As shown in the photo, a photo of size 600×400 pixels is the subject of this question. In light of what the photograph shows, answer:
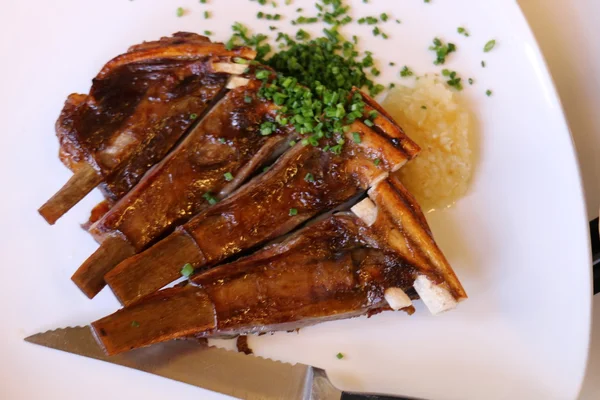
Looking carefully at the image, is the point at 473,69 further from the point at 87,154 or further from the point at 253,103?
the point at 87,154

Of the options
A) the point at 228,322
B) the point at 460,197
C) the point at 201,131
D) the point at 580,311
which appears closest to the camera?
the point at 228,322

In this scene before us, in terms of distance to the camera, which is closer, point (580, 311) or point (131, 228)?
point (131, 228)

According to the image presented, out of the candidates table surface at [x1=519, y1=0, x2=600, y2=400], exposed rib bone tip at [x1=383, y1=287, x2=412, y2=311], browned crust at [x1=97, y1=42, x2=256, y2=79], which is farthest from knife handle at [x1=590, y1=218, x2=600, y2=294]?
browned crust at [x1=97, y1=42, x2=256, y2=79]

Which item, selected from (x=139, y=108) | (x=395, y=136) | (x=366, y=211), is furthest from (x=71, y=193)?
(x=395, y=136)

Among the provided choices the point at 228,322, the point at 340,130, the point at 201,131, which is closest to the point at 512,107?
the point at 340,130

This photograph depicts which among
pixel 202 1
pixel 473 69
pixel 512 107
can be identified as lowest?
pixel 512 107

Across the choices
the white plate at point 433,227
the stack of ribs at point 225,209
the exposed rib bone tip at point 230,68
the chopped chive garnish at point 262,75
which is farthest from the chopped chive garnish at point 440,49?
the exposed rib bone tip at point 230,68

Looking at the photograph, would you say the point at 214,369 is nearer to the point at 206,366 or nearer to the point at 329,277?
the point at 206,366

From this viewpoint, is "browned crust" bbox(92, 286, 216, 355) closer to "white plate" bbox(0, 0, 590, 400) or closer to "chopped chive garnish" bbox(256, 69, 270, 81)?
"white plate" bbox(0, 0, 590, 400)
